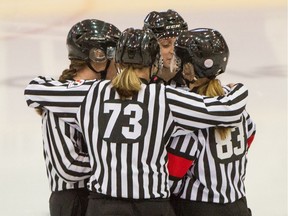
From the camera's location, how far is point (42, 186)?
402 centimetres

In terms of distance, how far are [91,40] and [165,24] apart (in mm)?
998

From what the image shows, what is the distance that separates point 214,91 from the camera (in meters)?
2.47

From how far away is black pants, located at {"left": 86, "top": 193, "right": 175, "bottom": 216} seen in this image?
237cm

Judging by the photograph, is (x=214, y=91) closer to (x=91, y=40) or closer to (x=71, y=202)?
(x=91, y=40)

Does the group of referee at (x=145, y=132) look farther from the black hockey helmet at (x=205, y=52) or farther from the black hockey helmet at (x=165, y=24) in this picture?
the black hockey helmet at (x=165, y=24)

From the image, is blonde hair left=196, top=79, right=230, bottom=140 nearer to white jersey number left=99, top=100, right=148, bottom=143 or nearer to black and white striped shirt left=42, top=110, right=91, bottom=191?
white jersey number left=99, top=100, right=148, bottom=143

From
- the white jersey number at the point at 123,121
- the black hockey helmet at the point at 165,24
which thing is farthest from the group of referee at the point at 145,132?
the black hockey helmet at the point at 165,24

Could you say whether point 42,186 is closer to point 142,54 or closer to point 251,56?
point 142,54

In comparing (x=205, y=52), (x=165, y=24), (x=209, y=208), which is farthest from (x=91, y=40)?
(x=165, y=24)

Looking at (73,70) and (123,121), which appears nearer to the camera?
(123,121)

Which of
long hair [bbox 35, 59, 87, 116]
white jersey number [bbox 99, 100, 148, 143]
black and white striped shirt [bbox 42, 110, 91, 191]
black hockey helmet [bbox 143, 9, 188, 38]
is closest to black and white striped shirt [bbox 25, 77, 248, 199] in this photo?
white jersey number [bbox 99, 100, 148, 143]

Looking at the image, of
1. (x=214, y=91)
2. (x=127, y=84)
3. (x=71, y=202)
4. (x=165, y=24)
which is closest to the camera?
(x=127, y=84)

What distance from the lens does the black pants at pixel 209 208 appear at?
98.7 inches
